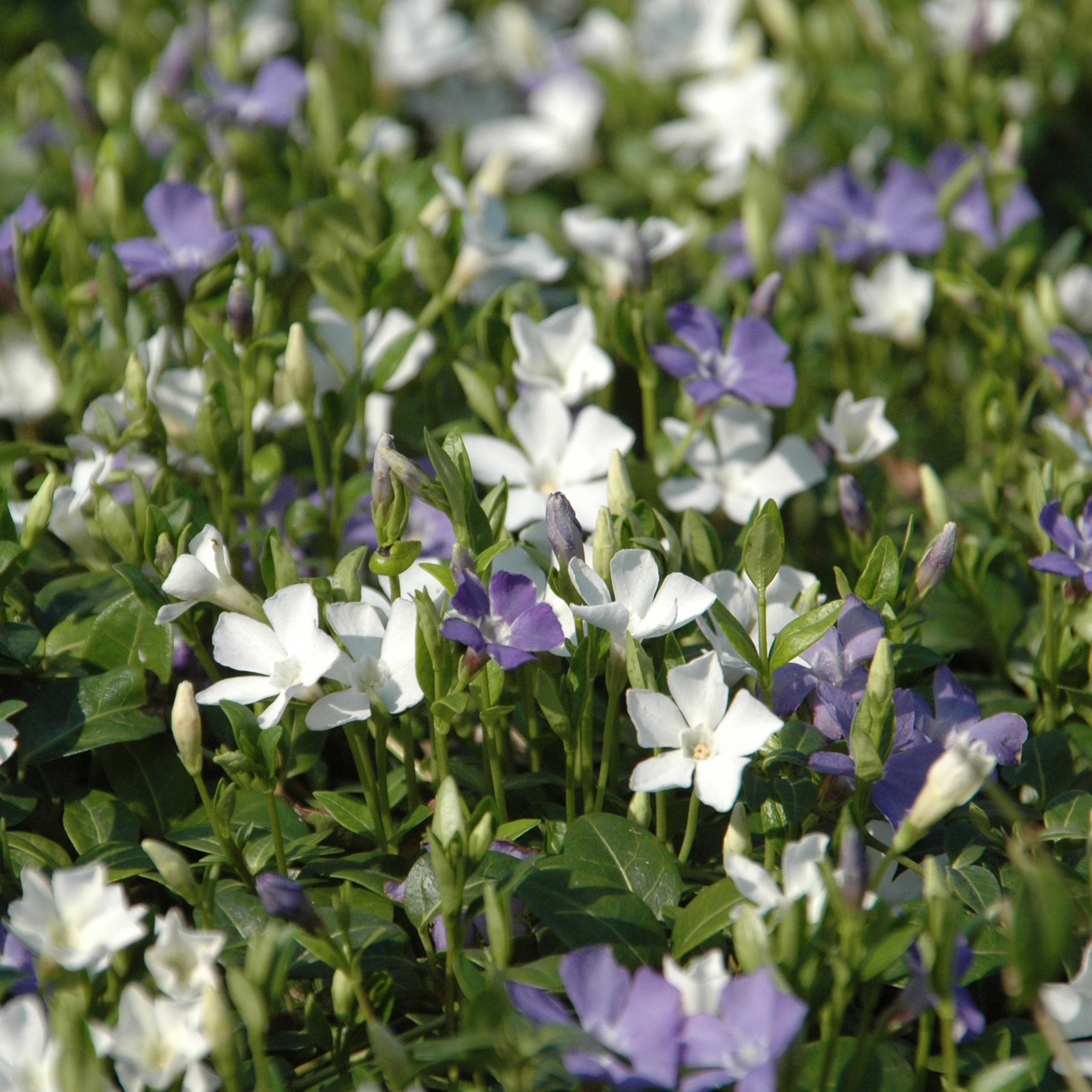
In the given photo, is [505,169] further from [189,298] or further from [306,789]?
[306,789]

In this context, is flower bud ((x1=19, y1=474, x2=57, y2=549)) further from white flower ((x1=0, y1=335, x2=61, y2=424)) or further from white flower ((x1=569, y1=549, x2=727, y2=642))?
white flower ((x1=569, y1=549, x2=727, y2=642))

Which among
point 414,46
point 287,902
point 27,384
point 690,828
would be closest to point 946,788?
point 690,828

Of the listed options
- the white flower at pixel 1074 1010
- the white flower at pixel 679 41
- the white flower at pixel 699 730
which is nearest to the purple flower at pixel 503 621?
the white flower at pixel 699 730

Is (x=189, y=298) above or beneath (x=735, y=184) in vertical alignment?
above

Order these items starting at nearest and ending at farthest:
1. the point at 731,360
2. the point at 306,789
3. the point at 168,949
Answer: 1. the point at 168,949
2. the point at 306,789
3. the point at 731,360

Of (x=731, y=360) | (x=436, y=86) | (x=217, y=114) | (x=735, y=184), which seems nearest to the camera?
(x=731, y=360)

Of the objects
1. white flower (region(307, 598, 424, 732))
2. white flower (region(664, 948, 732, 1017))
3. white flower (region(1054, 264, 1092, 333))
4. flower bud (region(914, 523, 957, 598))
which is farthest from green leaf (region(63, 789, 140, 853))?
white flower (region(1054, 264, 1092, 333))

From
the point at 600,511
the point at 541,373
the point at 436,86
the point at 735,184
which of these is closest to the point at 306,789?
the point at 600,511
